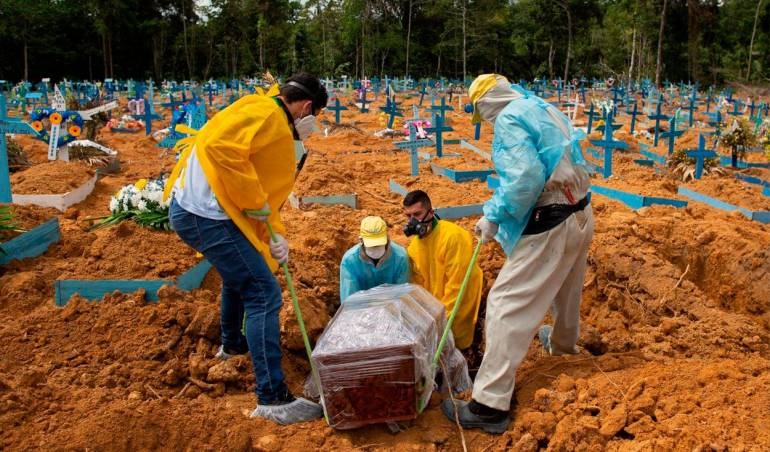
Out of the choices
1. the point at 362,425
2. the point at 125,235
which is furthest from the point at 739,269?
the point at 125,235

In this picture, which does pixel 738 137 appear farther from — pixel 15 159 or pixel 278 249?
pixel 15 159

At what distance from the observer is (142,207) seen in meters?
5.26

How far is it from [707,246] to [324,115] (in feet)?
56.9

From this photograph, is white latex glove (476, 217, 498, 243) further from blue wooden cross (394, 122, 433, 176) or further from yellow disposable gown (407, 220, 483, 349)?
blue wooden cross (394, 122, 433, 176)

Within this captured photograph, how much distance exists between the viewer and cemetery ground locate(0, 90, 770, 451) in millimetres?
2840

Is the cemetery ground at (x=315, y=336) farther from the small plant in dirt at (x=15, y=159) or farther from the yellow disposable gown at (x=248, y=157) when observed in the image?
the small plant in dirt at (x=15, y=159)

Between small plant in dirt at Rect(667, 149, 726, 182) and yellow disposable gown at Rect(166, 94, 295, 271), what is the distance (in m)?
9.84

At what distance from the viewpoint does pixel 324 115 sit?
72.9 ft

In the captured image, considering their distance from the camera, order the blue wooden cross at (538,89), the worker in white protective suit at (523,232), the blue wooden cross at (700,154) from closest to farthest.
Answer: the worker in white protective suit at (523,232)
the blue wooden cross at (700,154)
the blue wooden cross at (538,89)

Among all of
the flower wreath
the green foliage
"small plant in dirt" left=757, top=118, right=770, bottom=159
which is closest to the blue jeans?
the flower wreath

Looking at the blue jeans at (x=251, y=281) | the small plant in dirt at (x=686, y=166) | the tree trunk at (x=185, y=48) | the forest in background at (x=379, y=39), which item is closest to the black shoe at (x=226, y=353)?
the blue jeans at (x=251, y=281)

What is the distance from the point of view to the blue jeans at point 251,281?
10.4 feet

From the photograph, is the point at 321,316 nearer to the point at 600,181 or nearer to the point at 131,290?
the point at 131,290

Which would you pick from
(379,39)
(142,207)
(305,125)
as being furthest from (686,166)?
(379,39)
